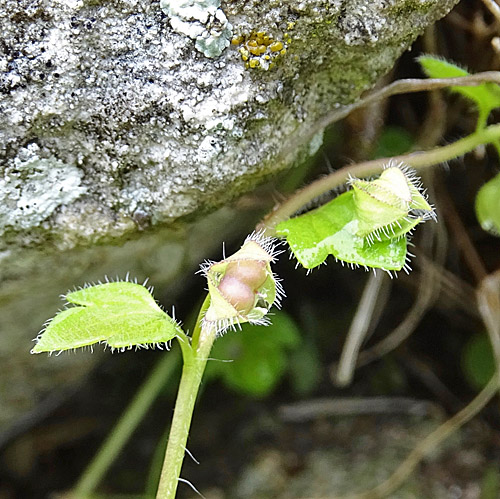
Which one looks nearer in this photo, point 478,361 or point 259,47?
point 259,47

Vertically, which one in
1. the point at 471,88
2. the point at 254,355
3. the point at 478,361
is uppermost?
the point at 471,88

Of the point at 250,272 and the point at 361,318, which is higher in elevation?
the point at 250,272

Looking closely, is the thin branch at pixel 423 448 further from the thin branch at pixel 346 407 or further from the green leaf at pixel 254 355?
the green leaf at pixel 254 355

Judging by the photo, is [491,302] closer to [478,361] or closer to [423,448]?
[478,361]

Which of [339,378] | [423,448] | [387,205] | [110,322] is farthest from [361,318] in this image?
A: [110,322]

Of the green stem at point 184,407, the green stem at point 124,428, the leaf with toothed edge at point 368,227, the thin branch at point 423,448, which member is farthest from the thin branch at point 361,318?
the green stem at point 184,407

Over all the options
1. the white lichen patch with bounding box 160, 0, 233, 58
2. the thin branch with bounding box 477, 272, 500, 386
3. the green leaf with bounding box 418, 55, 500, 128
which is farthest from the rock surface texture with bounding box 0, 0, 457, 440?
the thin branch with bounding box 477, 272, 500, 386

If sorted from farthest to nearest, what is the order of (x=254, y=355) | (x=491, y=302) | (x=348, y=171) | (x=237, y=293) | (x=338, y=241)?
(x=254, y=355) < (x=491, y=302) < (x=348, y=171) < (x=338, y=241) < (x=237, y=293)

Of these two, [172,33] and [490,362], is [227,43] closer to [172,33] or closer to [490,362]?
[172,33]
